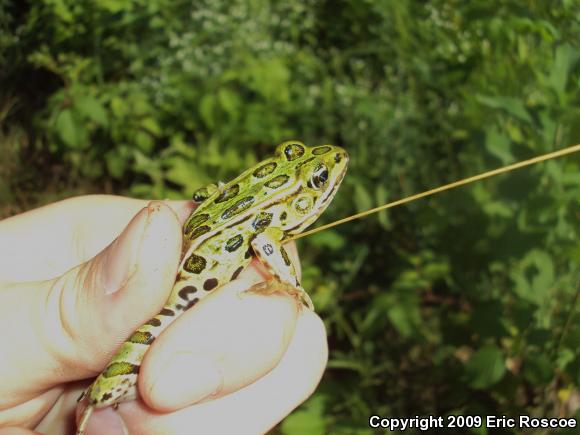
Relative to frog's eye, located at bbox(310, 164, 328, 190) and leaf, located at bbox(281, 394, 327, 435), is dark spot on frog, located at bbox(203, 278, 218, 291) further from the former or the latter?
leaf, located at bbox(281, 394, 327, 435)

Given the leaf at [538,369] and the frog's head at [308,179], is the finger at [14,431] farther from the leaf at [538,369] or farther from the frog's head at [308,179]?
the leaf at [538,369]

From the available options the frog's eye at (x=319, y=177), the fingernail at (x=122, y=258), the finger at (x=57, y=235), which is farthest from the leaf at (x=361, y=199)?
the fingernail at (x=122, y=258)

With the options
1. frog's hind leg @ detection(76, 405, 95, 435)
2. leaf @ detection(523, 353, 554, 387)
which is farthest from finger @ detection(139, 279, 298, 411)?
leaf @ detection(523, 353, 554, 387)

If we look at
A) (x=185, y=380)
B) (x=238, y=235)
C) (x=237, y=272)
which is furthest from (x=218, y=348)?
(x=238, y=235)

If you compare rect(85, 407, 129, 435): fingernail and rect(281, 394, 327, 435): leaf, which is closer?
rect(85, 407, 129, 435): fingernail

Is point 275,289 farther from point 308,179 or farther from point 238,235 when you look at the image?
point 308,179

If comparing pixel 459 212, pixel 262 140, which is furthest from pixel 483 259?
pixel 262 140

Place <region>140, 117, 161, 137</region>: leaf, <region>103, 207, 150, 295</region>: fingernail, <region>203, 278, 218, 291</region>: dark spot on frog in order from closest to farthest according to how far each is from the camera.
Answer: <region>103, 207, 150, 295</region>: fingernail, <region>203, 278, 218, 291</region>: dark spot on frog, <region>140, 117, 161, 137</region>: leaf
